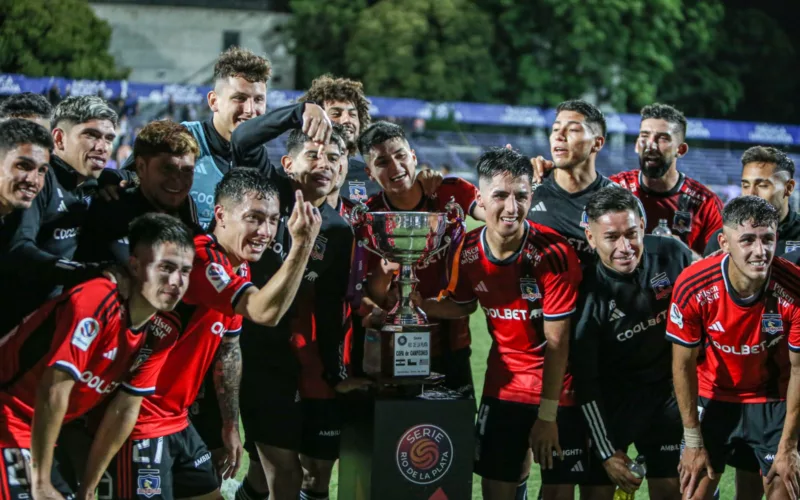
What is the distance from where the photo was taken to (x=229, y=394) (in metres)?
4.89

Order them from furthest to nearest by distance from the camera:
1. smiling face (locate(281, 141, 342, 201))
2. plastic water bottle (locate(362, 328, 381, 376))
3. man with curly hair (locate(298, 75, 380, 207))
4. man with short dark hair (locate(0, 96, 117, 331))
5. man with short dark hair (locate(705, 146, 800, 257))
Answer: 1. man with curly hair (locate(298, 75, 380, 207))
2. man with short dark hair (locate(705, 146, 800, 257))
3. smiling face (locate(281, 141, 342, 201))
4. plastic water bottle (locate(362, 328, 381, 376))
5. man with short dark hair (locate(0, 96, 117, 331))

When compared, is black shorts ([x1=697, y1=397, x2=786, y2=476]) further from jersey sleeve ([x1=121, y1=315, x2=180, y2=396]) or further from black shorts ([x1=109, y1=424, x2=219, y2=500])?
jersey sleeve ([x1=121, y1=315, x2=180, y2=396])

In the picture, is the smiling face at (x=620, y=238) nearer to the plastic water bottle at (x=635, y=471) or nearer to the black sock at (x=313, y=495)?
the plastic water bottle at (x=635, y=471)

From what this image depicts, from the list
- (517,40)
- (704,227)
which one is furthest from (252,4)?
(704,227)

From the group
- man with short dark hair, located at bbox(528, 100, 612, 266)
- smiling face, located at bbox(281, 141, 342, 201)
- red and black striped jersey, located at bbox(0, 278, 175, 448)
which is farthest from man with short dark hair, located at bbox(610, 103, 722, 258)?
red and black striped jersey, located at bbox(0, 278, 175, 448)

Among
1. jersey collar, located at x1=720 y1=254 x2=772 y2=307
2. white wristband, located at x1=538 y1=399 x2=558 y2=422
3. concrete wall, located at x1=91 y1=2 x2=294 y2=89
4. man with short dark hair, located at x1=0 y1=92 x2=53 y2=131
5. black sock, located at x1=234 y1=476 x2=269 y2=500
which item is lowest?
black sock, located at x1=234 y1=476 x2=269 y2=500

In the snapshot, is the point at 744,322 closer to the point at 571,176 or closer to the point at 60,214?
the point at 571,176

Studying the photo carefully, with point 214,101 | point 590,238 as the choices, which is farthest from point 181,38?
A: point 590,238

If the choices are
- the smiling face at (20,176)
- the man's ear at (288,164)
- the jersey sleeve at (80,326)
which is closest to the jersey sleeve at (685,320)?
the man's ear at (288,164)

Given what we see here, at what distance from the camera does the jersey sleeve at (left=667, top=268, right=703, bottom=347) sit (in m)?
5.00

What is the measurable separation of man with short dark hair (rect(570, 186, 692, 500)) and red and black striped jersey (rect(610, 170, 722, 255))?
108 cm

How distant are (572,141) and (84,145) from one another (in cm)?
270

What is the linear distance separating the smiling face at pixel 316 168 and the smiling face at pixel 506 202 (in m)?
0.84

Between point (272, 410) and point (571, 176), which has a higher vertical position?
point (571, 176)
